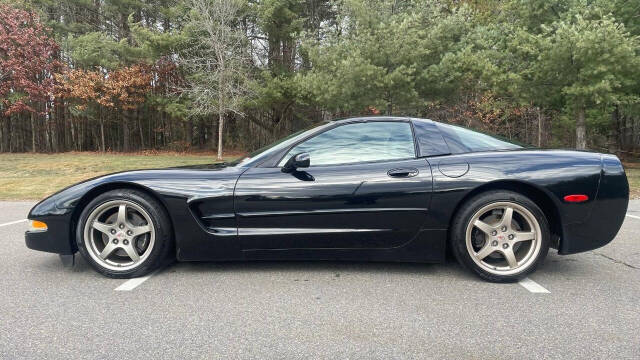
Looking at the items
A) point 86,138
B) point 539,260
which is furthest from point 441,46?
point 86,138

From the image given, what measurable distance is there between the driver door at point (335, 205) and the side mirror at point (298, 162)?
55 mm

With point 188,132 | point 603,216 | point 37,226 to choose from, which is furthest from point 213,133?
point 603,216

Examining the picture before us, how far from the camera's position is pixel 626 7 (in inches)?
553

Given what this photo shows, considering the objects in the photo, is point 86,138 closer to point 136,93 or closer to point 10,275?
point 136,93

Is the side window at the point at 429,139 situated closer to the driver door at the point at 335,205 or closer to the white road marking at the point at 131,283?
the driver door at the point at 335,205

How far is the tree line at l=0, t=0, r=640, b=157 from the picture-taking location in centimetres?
1320

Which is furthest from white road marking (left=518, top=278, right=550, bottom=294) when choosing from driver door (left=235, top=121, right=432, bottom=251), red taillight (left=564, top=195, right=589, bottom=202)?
driver door (left=235, top=121, right=432, bottom=251)

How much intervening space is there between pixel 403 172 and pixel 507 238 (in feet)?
3.06

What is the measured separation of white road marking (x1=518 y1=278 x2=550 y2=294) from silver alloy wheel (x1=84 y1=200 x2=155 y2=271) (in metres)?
2.83

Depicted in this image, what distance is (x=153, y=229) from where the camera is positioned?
304 cm

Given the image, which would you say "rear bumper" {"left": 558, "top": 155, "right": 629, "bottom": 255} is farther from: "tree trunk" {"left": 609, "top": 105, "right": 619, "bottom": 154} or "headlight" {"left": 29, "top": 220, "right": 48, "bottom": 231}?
"tree trunk" {"left": 609, "top": 105, "right": 619, "bottom": 154}

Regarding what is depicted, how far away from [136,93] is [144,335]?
25.5 metres

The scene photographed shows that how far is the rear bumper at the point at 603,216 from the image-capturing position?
2.90m

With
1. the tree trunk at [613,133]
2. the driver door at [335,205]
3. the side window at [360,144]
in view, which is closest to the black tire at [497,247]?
the driver door at [335,205]
